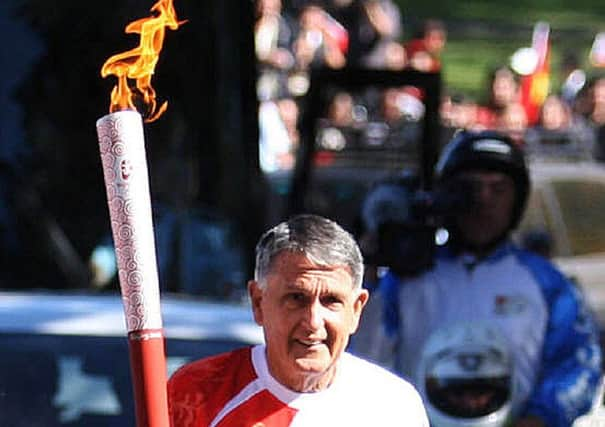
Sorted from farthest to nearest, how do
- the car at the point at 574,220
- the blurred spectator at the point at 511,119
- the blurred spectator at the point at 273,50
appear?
the blurred spectator at the point at 273,50
the blurred spectator at the point at 511,119
the car at the point at 574,220

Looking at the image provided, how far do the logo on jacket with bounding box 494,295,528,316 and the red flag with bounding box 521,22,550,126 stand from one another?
1066cm

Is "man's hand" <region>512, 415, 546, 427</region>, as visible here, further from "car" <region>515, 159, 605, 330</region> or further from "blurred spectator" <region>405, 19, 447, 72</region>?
"blurred spectator" <region>405, 19, 447, 72</region>

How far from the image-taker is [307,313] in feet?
12.1

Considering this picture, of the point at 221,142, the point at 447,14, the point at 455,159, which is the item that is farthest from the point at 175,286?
the point at 447,14

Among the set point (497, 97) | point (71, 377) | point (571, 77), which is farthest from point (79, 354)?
point (571, 77)

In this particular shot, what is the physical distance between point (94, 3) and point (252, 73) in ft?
3.12

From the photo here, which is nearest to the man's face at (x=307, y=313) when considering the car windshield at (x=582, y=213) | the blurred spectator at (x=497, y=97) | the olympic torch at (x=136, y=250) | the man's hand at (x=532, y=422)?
the olympic torch at (x=136, y=250)

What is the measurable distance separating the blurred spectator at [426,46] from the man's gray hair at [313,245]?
11.9 meters

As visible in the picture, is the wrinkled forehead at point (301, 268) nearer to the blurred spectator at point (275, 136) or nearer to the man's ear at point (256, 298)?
the man's ear at point (256, 298)

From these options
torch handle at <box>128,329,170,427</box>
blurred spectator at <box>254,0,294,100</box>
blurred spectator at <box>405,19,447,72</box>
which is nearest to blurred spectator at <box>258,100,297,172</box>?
blurred spectator at <box>254,0,294,100</box>

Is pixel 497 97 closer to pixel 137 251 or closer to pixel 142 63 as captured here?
pixel 142 63

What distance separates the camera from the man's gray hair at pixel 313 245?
373cm

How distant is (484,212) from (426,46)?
11067 mm

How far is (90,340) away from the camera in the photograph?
5.39m
